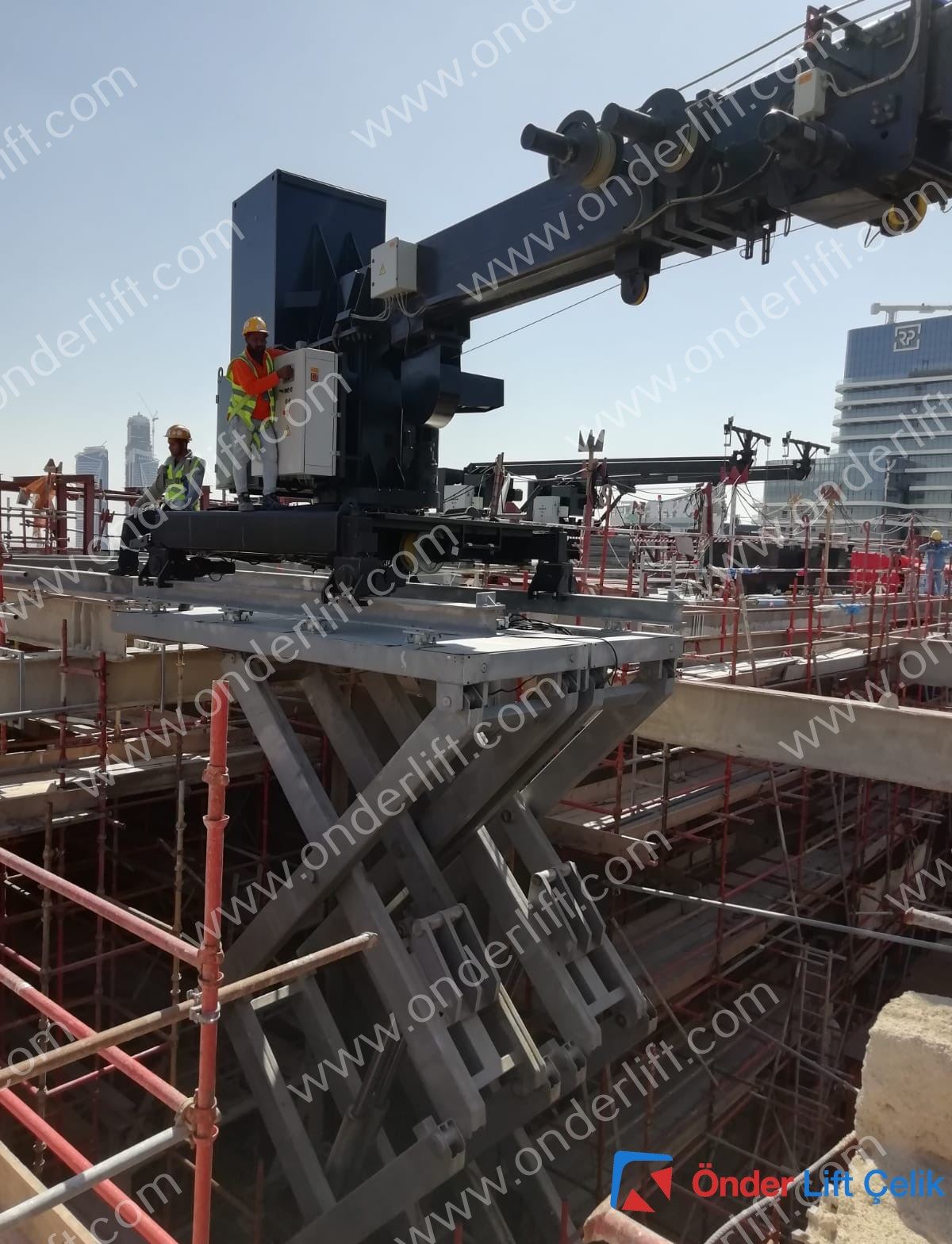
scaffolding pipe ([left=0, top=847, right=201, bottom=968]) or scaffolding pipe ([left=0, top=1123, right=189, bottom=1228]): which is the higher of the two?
scaffolding pipe ([left=0, top=847, right=201, bottom=968])

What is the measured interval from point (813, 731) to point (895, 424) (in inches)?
3986

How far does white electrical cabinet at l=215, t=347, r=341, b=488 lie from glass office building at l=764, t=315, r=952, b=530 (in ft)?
243

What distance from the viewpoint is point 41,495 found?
15.3 meters

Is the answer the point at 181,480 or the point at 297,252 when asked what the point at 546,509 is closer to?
the point at 181,480

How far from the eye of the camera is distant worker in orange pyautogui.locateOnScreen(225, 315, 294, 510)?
601 centimetres

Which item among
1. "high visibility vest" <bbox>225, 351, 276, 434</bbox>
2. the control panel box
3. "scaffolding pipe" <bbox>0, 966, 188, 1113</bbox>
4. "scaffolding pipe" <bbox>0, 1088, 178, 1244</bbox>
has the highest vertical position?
the control panel box

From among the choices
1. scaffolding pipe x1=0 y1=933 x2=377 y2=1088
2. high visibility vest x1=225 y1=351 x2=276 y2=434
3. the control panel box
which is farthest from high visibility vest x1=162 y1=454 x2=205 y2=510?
scaffolding pipe x1=0 y1=933 x2=377 y2=1088

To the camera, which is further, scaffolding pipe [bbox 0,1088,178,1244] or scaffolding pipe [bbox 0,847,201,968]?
scaffolding pipe [bbox 0,847,201,968]

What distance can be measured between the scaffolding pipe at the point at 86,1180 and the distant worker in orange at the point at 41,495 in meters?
11.4

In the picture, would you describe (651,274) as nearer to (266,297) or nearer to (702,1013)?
(266,297)

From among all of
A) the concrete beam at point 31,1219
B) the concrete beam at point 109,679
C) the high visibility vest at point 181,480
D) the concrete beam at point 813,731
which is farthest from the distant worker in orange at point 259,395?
the concrete beam at point 31,1219

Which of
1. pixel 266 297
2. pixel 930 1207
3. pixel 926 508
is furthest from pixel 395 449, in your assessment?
pixel 926 508

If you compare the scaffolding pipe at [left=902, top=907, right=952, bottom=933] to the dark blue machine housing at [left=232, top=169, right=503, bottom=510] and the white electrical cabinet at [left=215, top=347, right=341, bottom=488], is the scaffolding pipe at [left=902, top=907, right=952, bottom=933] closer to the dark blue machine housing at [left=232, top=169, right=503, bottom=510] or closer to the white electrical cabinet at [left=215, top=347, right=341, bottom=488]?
the dark blue machine housing at [left=232, top=169, right=503, bottom=510]

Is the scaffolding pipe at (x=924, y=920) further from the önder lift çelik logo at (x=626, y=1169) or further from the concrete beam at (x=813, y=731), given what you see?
the önder lift çelik logo at (x=626, y=1169)
